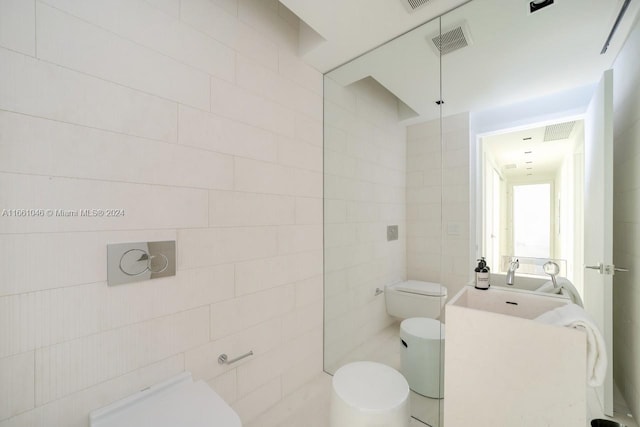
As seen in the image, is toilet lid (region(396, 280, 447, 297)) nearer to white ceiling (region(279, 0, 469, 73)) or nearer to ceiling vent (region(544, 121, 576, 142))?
ceiling vent (region(544, 121, 576, 142))

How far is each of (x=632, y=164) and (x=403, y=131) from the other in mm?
1216

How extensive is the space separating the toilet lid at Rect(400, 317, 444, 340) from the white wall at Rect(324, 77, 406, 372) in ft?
0.49

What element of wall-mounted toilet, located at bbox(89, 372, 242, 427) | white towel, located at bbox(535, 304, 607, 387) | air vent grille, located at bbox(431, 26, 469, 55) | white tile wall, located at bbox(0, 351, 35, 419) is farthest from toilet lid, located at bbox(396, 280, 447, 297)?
white tile wall, located at bbox(0, 351, 35, 419)

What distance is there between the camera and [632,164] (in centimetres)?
138

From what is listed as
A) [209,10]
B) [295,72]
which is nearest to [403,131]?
[295,72]

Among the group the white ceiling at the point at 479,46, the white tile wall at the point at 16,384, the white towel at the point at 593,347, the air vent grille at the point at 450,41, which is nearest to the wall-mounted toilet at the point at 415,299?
the white towel at the point at 593,347

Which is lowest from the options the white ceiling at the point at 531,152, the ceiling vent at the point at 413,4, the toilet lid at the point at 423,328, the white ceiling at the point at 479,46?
the toilet lid at the point at 423,328

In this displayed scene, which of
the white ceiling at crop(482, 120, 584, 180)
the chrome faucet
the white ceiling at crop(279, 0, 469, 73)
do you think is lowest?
the chrome faucet

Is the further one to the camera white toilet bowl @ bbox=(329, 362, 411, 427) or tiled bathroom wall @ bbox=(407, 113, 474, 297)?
tiled bathroom wall @ bbox=(407, 113, 474, 297)

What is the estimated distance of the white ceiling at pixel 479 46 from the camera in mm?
1324

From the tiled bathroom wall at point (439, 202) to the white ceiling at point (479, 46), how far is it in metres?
0.14

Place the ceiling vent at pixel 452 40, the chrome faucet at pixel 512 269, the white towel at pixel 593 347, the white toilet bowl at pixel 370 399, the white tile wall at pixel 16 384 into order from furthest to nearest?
the ceiling vent at pixel 452 40, the chrome faucet at pixel 512 269, the white toilet bowl at pixel 370 399, the white towel at pixel 593 347, the white tile wall at pixel 16 384

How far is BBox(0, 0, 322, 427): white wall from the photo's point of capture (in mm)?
905

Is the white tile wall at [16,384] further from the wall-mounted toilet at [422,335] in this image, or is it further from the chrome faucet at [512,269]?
the chrome faucet at [512,269]
